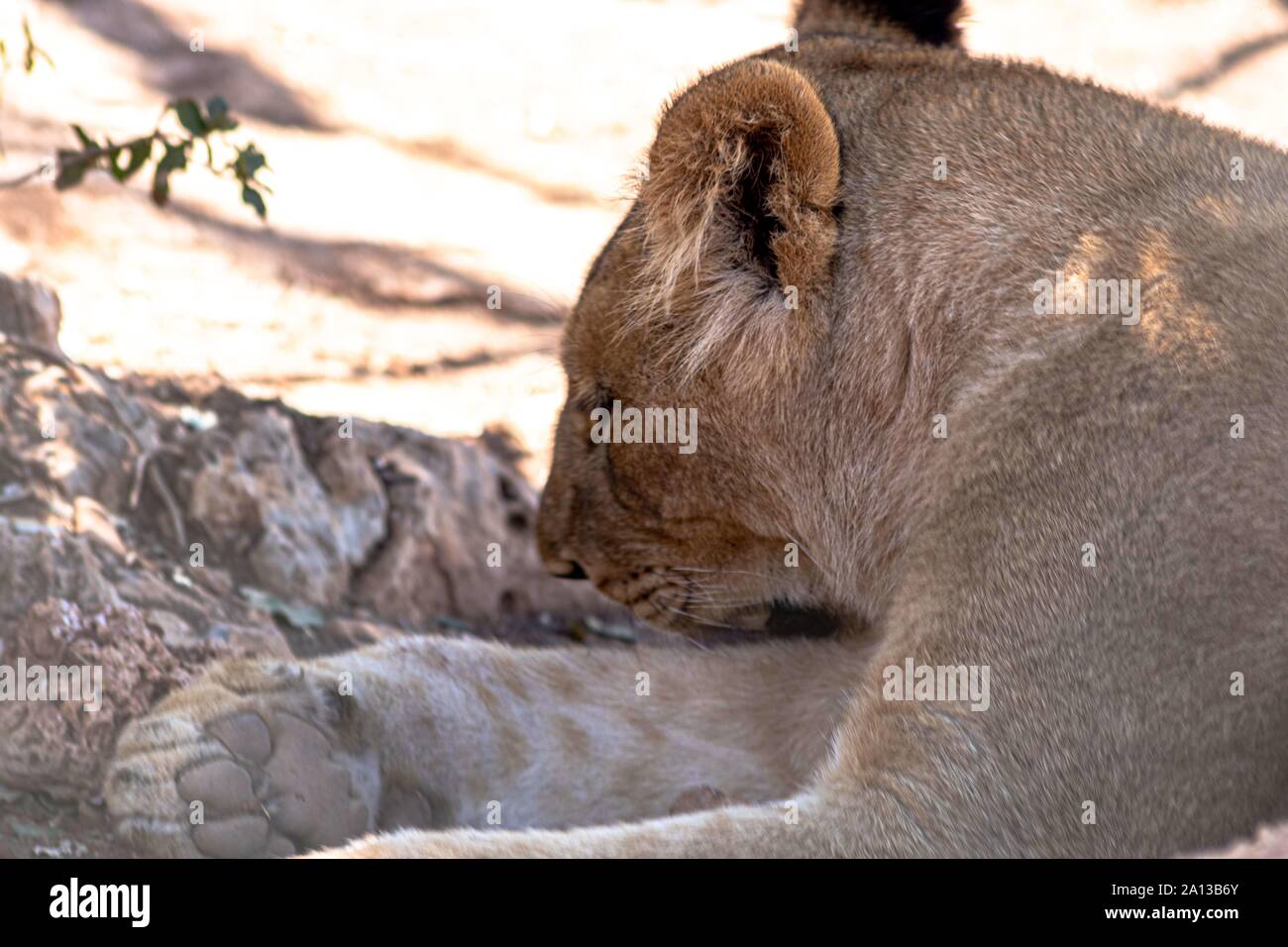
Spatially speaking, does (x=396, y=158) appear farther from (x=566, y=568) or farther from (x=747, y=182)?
(x=747, y=182)

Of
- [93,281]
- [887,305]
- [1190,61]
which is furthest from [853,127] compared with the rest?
[1190,61]

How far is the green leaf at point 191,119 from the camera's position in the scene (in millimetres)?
4035

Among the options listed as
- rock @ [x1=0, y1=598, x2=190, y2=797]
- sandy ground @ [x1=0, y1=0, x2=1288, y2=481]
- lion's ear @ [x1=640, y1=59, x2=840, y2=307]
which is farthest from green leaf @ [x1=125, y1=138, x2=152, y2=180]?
lion's ear @ [x1=640, y1=59, x2=840, y2=307]

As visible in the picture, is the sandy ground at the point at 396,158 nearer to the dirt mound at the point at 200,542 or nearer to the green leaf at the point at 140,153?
the dirt mound at the point at 200,542

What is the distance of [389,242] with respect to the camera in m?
6.46

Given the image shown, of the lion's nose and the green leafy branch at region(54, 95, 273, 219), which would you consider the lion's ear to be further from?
the green leafy branch at region(54, 95, 273, 219)

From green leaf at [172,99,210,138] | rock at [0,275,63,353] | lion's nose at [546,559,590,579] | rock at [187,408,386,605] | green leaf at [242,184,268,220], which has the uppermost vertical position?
green leaf at [172,99,210,138]

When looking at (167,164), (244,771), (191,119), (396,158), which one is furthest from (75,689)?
(396,158)

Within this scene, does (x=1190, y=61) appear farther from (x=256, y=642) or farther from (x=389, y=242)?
(x=256, y=642)

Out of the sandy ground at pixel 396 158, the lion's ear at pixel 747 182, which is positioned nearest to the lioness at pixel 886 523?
the lion's ear at pixel 747 182

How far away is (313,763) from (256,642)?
2.34 feet

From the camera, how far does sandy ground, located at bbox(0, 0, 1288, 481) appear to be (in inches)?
208

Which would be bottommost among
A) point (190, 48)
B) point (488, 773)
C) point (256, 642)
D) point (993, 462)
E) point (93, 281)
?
point (488, 773)

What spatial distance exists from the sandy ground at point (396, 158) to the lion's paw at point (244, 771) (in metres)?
1.00
